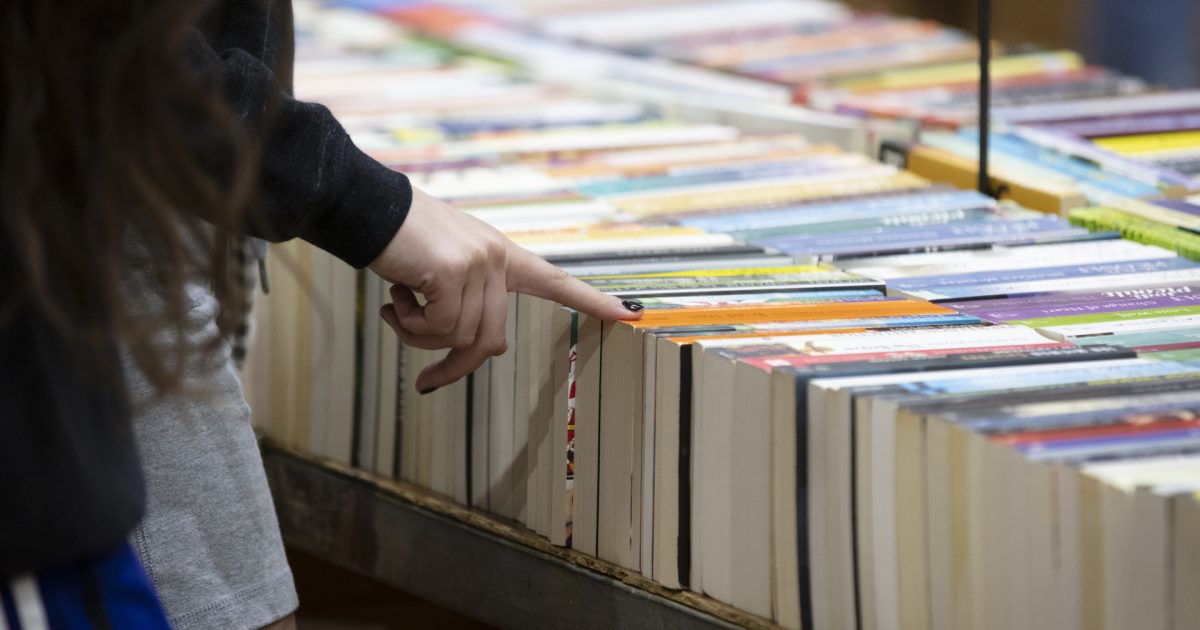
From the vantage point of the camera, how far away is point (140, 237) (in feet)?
2.97

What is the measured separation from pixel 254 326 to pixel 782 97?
1114mm

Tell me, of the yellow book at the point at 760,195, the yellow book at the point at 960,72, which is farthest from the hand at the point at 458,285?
the yellow book at the point at 960,72

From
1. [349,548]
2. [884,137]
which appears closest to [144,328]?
[349,548]

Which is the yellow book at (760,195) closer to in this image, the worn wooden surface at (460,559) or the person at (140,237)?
the worn wooden surface at (460,559)

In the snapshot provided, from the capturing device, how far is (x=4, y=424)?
865mm

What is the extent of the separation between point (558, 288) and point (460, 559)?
431 millimetres

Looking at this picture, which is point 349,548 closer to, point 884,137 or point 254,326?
point 254,326

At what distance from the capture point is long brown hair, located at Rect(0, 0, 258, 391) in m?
0.79

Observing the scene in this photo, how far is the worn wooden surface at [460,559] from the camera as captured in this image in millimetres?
1474

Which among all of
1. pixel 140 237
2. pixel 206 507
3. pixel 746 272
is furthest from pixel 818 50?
pixel 140 237

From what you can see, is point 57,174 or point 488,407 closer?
point 57,174

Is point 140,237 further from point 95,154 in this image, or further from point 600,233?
point 600,233

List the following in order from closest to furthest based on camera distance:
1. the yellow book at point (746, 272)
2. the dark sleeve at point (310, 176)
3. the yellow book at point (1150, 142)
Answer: the dark sleeve at point (310, 176) < the yellow book at point (746, 272) < the yellow book at point (1150, 142)

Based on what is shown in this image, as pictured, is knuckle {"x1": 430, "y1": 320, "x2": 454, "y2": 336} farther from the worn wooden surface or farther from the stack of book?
the stack of book
